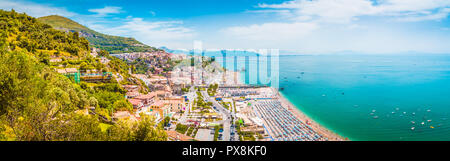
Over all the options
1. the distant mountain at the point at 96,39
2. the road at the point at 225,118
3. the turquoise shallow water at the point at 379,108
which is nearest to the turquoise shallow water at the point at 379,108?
the turquoise shallow water at the point at 379,108

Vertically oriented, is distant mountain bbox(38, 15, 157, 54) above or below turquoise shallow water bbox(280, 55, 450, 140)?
above

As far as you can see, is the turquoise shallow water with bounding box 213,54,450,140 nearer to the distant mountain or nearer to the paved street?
the paved street

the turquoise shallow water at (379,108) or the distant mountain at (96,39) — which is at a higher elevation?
the distant mountain at (96,39)

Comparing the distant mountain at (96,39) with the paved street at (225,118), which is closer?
the paved street at (225,118)

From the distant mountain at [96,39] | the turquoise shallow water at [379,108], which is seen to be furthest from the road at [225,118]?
the distant mountain at [96,39]

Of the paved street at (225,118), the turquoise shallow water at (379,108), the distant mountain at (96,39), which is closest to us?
the paved street at (225,118)

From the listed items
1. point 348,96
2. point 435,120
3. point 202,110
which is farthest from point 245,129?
point 348,96

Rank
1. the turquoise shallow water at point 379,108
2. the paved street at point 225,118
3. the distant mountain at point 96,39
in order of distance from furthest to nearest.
A: the distant mountain at point 96,39 < the turquoise shallow water at point 379,108 < the paved street at point 225,118

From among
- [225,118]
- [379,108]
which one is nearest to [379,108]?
[379,108]

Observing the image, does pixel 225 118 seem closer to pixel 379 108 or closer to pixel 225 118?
pixel 225 118

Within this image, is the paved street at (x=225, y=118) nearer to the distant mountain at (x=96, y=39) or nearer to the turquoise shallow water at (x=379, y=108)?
the turquoise shallow water at (x=379, y=108)

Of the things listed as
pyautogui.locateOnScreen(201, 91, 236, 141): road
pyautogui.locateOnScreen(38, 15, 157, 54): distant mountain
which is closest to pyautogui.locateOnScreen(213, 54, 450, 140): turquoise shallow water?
pyautogui.locateOnScreen(201, 91, 236, 141): road
